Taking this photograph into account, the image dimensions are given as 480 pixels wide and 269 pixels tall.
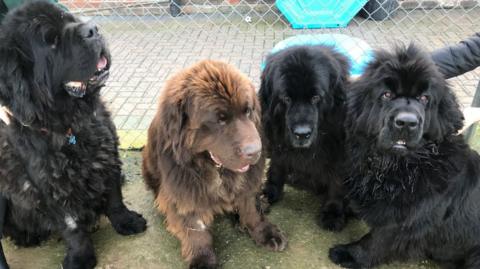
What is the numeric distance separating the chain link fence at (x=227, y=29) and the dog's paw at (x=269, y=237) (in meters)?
2.85

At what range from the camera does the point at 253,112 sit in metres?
2.49

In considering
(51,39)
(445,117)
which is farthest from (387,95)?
(51,39)

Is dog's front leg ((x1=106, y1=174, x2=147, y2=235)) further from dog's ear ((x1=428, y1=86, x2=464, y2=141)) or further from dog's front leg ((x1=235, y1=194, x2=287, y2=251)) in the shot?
dog's ear ((x1=428, y1=86, x2=464, y2=141))

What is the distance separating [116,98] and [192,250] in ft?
10.6

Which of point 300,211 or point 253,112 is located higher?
point 253,112


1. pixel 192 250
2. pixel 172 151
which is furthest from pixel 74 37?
pixel 192 250

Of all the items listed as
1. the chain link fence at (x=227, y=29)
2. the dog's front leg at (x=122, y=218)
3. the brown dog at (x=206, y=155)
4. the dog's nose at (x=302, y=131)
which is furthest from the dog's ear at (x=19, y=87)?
the chain link fence at (x=227, y=29)

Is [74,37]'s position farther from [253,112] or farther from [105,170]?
[253,112]

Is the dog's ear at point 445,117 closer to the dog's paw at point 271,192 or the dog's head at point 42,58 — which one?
the dog's paw at point 271,192

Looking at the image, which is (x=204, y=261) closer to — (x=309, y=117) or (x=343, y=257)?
(x=343, y=257)

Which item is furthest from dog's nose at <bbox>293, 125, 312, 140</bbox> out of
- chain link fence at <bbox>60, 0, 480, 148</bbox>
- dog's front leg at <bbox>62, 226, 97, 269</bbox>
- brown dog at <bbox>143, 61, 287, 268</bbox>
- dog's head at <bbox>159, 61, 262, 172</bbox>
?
chain link fence at <bbox>60, 0, 480, 148</bbox>

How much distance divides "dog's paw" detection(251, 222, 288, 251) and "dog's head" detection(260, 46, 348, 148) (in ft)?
2.24

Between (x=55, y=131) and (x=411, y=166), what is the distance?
219 cm

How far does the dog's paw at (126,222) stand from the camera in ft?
10.3
